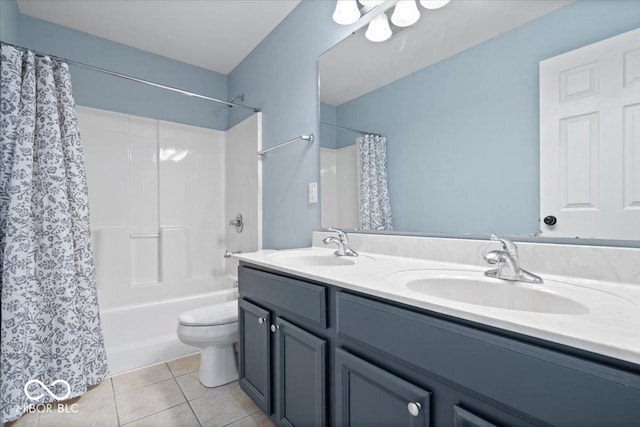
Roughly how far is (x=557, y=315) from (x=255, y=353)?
1.20 m

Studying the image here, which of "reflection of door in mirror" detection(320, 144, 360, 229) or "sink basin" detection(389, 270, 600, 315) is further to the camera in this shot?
"reflection of door in mirror" detection(320, 144, 360, 229)

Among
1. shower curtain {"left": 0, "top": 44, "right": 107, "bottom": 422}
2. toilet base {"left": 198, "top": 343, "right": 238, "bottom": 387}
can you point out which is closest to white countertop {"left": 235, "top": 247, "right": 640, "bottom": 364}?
toilet base {"left": 198, "top": 343, "right": 238, "bottom": 387}

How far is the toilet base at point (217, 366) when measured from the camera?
5.66 feet

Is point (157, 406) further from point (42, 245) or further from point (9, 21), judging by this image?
point (9, 21)

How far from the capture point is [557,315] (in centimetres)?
56

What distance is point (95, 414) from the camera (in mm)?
1482

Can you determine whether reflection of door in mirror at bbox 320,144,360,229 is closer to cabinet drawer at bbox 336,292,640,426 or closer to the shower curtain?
cabinet drawer at bbox 336,292,640,426

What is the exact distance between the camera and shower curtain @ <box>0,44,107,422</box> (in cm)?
142

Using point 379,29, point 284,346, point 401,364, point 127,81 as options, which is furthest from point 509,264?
point 127,81

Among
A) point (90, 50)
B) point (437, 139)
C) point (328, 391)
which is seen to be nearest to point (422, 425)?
point (328, 391)

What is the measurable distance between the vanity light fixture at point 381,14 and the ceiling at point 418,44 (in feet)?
0.08

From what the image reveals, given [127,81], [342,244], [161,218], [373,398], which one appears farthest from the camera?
[161,218]

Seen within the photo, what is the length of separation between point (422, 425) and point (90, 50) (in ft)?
9.90

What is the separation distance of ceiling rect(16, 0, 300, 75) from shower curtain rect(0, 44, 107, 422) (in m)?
0.58
